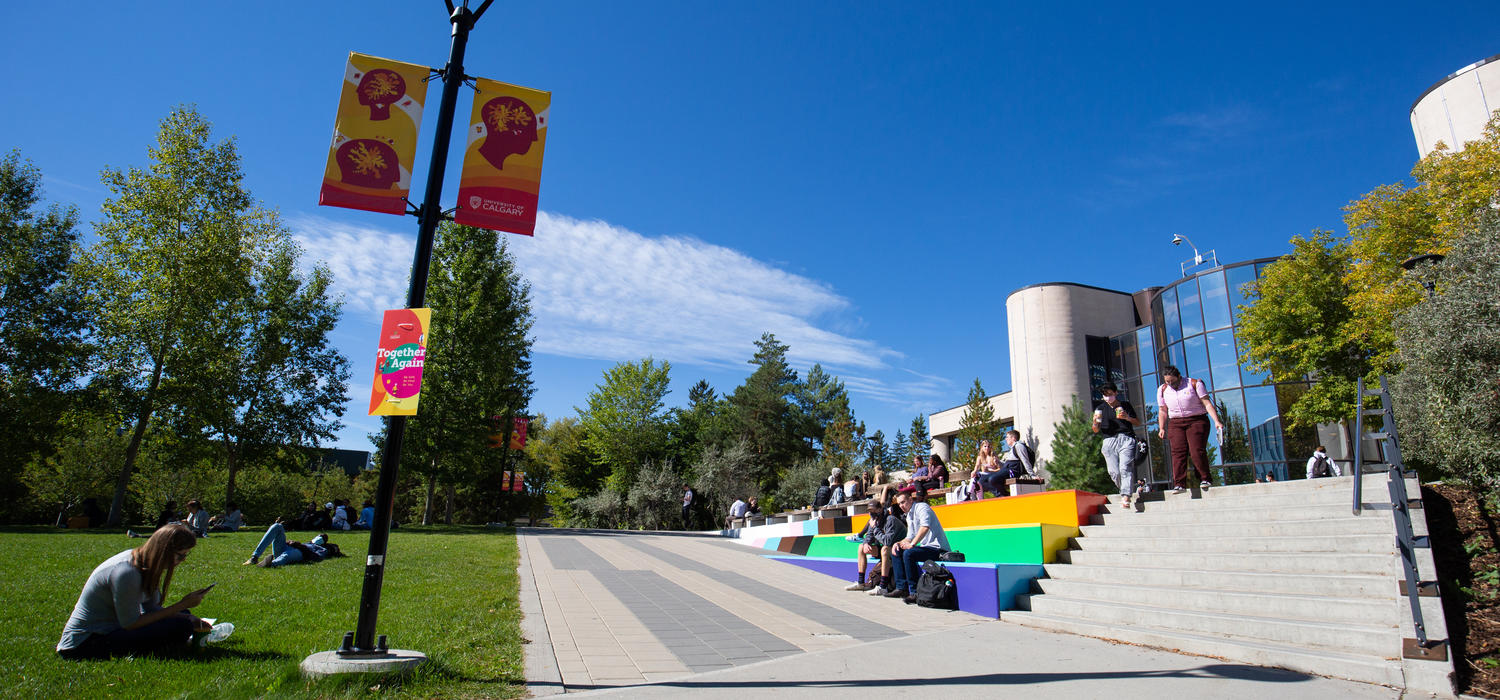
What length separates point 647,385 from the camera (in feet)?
178

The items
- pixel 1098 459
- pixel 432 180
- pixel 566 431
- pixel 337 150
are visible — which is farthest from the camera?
pixel 566 431

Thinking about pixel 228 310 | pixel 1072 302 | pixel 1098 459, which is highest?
pixel 1072 302

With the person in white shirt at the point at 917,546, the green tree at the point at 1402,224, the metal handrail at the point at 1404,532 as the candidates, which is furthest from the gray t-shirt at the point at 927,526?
the green tree at the point at 1402,224

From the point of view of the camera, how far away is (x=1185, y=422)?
348 inches

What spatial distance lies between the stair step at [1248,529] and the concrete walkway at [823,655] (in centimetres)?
233

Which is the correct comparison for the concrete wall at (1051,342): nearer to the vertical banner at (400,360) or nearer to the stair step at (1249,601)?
the stair step at (1249,601)

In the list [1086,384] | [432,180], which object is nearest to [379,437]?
[432,180]

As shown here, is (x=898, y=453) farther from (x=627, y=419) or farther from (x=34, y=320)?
(x=34, y=320)

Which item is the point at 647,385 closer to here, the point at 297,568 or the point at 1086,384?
the point at 1086,384

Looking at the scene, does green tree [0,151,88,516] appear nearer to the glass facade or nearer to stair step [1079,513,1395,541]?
stair step [1079,513,1395,541]

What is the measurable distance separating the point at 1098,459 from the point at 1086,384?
9232 millimetres

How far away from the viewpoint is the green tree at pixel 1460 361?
31.3ft

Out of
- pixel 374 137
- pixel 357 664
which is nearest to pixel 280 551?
pixel 357 664

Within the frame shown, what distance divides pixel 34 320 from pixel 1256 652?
115 ft
